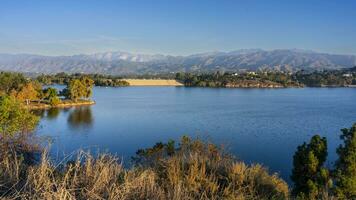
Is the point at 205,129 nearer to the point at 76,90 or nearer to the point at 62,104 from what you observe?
the point at 62,104

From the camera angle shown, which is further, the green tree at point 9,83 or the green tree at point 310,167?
the green tree at point 9,83

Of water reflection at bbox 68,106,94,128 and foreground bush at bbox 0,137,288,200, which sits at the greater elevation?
foreground bush at bbox 0,137,288,200

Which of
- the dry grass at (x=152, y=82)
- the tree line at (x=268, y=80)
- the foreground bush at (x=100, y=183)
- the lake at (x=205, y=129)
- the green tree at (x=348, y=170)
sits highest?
the foreground bush at (x=100, y=183)

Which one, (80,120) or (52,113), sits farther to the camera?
(52,113)

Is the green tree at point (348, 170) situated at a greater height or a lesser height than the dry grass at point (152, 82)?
greater

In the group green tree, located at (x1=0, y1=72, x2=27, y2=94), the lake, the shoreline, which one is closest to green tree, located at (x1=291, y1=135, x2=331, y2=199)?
the lake

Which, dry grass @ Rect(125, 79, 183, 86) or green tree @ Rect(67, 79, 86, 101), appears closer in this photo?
green tree @ Rect(67, 79, 86, 101)

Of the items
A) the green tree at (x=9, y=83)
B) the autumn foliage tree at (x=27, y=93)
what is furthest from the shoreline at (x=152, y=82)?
the autumn foliage tree at (x=27, y=93)

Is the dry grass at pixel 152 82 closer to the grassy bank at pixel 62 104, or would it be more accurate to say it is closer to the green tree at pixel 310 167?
the grassy bank at pixel 62 104

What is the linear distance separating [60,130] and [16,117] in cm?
1565

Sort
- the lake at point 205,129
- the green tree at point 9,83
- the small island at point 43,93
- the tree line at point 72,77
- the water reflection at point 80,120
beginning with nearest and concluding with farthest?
the lake at point 205,129, the water reflection at point 80,120, the small island at point 43,93, the green tree at point 9,83, the tree line at point 72,77

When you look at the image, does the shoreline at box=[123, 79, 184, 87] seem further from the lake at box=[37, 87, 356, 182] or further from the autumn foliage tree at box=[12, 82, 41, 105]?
the lake at box=[37, 87, 356, 182]

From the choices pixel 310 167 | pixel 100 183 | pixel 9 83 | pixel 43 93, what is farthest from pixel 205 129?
pixel 9 83

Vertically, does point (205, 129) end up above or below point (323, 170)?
below
